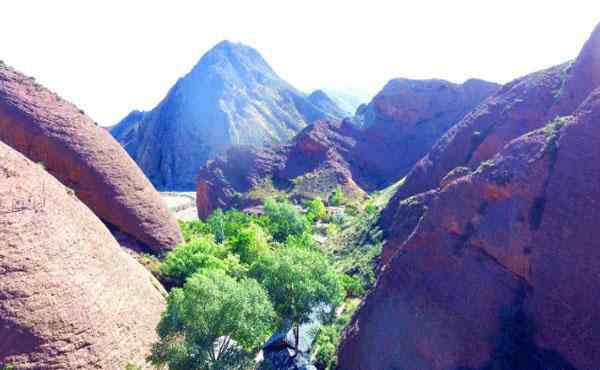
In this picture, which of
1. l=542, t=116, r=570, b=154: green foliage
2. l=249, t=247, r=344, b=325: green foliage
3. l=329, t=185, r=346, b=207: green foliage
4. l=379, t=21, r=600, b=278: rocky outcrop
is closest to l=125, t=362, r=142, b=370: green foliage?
l=249, t=247, r=344, b=325: green foliage

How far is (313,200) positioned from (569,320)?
5741cm

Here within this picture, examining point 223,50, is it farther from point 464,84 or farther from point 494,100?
point 494,100

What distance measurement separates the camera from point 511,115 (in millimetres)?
28359

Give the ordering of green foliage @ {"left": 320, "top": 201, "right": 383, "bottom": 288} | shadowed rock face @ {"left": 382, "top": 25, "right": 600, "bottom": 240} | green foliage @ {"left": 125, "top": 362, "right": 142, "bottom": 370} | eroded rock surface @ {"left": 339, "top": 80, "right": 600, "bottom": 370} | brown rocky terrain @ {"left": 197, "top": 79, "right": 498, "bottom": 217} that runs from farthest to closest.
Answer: brown rocky terrain @ {"left": 197, "top": 79, "right": 498, "bottom": 217} < green foliage @ {"left": 320, "top": 201, "right": 383, "bottom": 288} < shadowed rock face @ {"left": 382, "top": 25, "right": 600, "bottom": 240} < green foliage @ {"left": 125, "top": 362, "right": 142, "bottom": 370} < eroded rock surface @ {"left": 339, "top": 80, "right": 600, "bottom": 370}

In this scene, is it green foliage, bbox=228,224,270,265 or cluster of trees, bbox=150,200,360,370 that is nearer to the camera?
cluster of trees, bbox=150,200,360,370

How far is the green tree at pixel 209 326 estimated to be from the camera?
707 inches

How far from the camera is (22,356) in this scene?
672 inches

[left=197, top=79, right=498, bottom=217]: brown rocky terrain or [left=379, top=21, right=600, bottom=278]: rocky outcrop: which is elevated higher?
[left=379, top=21, right=600, bottom=278]: rocky outcrop

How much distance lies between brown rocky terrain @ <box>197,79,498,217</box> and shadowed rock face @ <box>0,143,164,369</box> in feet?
163

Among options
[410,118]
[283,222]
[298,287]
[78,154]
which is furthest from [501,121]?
[410,118]

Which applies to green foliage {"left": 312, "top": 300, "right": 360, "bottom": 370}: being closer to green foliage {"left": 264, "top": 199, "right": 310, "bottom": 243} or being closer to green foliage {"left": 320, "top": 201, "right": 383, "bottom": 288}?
green foliage {"left": 320, "top": 201, "right": 383, "bottom": 288}

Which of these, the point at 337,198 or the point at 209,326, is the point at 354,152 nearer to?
the point at 337,198

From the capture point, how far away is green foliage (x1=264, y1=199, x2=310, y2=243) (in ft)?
177

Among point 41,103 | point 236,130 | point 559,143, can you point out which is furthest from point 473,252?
point 236,130
